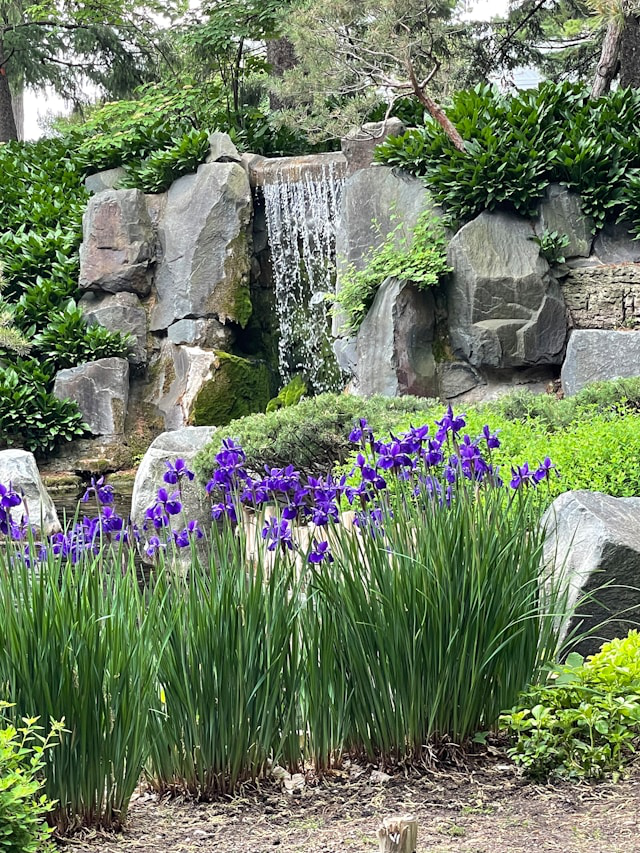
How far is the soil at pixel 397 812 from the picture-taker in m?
2.55

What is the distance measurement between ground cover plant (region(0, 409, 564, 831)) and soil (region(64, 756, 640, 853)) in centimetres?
8

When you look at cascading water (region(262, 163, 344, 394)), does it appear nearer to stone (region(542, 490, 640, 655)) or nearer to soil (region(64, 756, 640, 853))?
stone (region(542, 490, 640, 655))

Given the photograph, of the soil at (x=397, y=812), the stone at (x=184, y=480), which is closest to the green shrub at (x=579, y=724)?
the soil at (x=397, y=812)

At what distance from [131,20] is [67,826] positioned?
16911 mm

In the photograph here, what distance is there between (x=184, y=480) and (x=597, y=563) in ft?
15.8

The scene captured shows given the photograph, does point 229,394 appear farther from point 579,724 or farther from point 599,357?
point 579,724

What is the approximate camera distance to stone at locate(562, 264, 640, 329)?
368 inches

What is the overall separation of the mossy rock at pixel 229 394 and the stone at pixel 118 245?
1.55m

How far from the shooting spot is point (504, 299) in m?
9.39

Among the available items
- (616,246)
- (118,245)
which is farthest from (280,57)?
(616,246)

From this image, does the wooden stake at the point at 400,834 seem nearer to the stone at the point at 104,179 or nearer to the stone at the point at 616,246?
the stone at the point at 616,246

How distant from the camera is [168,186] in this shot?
497 inches

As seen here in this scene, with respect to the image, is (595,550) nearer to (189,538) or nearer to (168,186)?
(189,538)

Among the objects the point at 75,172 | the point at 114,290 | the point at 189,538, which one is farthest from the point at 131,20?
the point at 189,538
